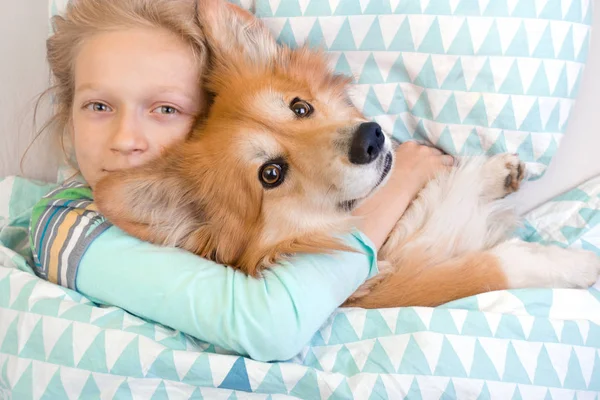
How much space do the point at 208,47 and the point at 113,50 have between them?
0.33 metres

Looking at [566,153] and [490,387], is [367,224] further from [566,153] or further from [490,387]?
[566,153]

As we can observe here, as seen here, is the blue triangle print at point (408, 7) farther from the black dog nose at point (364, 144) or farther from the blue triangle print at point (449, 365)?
the blue triangle print at point (449, 365)

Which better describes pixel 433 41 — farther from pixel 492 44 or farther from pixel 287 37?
pixel 287 37

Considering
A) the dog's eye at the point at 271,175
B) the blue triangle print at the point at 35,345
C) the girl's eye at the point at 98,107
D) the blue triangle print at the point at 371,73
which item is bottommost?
the blue triangle print at the point at 35,345

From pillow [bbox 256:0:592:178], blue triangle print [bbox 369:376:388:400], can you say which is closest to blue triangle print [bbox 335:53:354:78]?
pillow [bbox 256:0:592:178]

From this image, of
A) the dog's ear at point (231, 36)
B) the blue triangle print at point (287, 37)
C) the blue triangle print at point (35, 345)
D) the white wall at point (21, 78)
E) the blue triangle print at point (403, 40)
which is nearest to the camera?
the blue triangle print at point (35, 345)

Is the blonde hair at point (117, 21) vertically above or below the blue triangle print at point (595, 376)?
above

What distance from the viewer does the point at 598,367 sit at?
149 centimetres

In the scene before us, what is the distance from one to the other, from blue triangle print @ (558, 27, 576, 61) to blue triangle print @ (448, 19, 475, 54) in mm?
319

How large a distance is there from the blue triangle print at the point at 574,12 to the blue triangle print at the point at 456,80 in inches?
16.0

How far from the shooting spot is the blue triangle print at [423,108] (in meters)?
1.96

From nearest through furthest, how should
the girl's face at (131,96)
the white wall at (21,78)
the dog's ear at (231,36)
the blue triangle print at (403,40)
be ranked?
the girl's face at (131,96)
the dog's ear at (231,36)
the blue triangle print at (403,40)
the white wall at (21,78)

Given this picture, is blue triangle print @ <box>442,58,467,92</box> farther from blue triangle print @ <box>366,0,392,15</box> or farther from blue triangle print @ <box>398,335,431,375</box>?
blue triangle print @ <box>398,335,431,375</box>

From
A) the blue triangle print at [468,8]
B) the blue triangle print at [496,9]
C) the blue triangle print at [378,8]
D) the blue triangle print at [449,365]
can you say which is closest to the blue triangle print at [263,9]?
the blue triangle print at [378,8]
